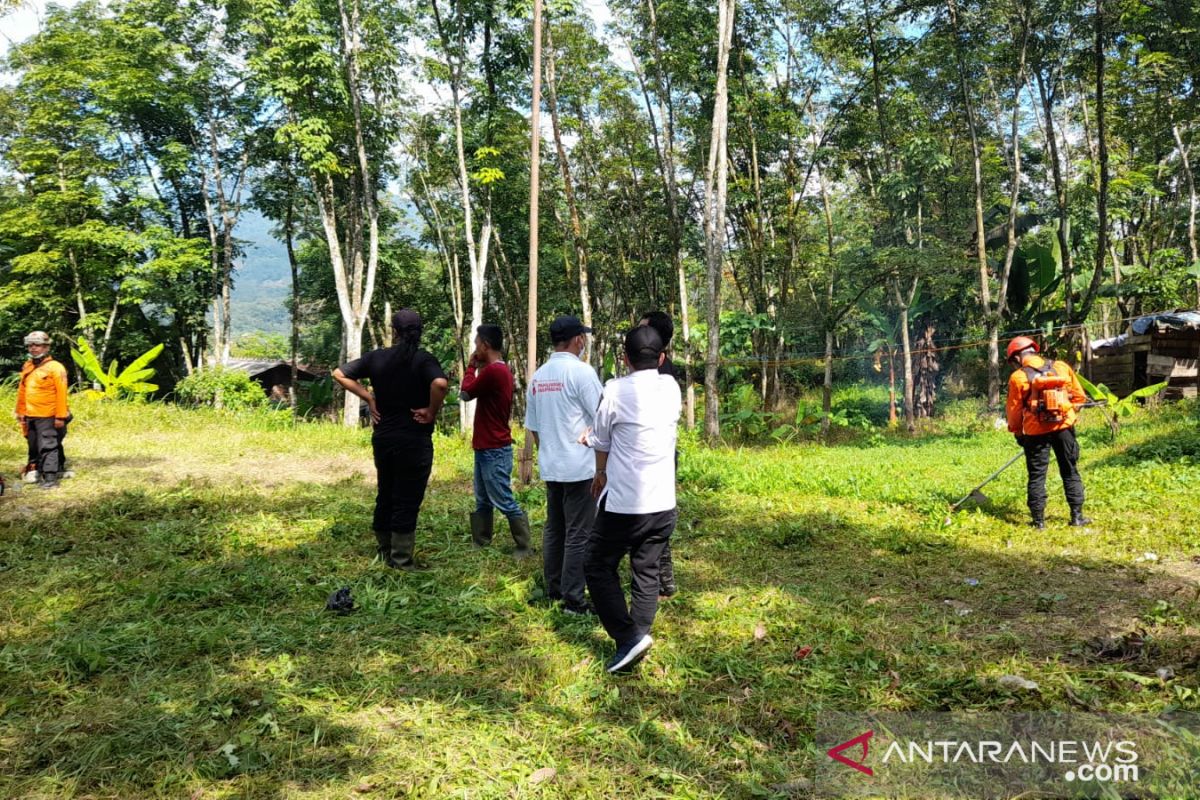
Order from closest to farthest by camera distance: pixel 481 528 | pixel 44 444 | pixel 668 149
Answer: pixel 481 528, pixel 44 444, pixel 668 149

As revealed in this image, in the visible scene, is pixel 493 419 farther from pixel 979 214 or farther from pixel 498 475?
pixel 979 214

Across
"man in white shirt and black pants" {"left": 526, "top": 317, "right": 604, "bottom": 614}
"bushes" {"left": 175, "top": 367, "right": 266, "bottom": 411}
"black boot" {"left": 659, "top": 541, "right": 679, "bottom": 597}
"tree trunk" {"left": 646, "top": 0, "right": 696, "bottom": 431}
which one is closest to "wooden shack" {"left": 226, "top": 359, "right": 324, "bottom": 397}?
"bushes" {"left": 175, "top": 367, "right": 266, "bottom": 411}

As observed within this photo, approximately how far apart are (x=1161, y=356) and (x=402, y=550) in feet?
61.4

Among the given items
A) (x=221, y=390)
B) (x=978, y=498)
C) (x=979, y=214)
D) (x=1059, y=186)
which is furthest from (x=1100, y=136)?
(x=221, y=390)

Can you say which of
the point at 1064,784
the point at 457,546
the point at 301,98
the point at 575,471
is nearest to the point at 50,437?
the point at 457,546

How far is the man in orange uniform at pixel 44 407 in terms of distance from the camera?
7.72 m

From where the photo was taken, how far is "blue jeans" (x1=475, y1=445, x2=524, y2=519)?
5.68 metres

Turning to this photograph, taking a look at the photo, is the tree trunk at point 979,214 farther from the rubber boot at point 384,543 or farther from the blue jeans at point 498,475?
the rubber boot at point 384,543

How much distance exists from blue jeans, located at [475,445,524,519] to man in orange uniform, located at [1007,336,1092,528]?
16.1ft

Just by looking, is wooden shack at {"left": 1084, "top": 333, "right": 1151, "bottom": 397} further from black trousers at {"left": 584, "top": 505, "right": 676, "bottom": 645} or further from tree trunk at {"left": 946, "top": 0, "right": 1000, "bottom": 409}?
black trousers at {"left": 584, "top": 505, "right": 676, "bottom": 645}

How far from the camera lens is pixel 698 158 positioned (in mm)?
21469

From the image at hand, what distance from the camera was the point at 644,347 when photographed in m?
3.82

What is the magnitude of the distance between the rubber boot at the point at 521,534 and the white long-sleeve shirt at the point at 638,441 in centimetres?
222

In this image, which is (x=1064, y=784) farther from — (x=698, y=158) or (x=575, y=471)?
(x=698, y=158)
